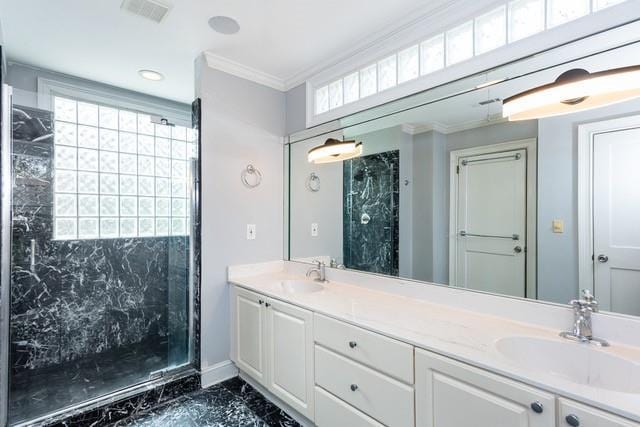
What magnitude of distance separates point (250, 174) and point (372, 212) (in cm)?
108

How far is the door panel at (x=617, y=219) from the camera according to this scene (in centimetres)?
128

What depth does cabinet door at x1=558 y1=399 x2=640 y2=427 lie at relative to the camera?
2.78ft

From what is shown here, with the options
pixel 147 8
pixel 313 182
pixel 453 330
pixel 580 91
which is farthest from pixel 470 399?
pixel 147 8

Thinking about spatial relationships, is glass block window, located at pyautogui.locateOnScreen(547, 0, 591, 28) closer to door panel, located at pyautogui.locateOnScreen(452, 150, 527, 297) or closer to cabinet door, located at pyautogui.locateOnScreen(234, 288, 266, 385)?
door panel, located at pyautogui.locateOnScreen(452, 150, 527, 297)

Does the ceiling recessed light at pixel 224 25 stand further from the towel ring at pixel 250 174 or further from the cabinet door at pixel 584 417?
the cabinet door at pixel 584 417

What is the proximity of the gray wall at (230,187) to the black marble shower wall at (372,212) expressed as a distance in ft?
2.35

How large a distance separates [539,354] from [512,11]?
1.61 meters

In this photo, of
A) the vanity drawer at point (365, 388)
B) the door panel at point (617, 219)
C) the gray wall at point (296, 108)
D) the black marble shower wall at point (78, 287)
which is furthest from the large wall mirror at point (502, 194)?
the black marble shower wall at point (78, 287)

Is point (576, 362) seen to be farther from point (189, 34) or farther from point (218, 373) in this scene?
point (189, 34)

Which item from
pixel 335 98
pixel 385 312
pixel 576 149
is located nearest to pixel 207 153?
pixel 335 98

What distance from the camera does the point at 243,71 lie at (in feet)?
8.34

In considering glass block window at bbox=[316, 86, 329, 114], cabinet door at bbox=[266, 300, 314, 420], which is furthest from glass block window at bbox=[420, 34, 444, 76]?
cabinet door at bbox=[266, 300, 314, 420]

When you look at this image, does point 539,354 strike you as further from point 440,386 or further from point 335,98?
point 335,98

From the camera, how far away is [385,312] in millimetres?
1646
